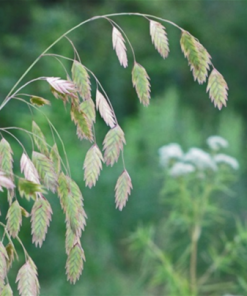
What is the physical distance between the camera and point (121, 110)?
912 centimetres

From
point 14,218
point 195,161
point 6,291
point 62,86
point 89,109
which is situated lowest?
point 195,161

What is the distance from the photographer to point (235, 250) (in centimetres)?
353

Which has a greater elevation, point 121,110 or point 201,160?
point 201,160

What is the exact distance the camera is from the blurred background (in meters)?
5.14

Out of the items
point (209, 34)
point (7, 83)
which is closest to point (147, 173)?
point (7, 83)

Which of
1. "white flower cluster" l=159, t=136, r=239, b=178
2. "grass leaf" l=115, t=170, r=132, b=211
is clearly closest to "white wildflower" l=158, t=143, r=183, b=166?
"white flower cluster" l=159, t=136, r=239, b=178

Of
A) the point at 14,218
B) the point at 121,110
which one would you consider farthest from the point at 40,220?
the point at 121,110

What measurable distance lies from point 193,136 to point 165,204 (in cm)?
66

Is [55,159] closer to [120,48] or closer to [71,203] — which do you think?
[71,203]

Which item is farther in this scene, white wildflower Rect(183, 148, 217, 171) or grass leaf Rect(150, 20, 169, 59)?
white wildflower Rect(183, 148, 217, 171)

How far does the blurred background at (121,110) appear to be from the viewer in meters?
5.14

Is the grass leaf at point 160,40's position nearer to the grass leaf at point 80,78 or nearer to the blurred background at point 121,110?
the grass leaf at point 80,78

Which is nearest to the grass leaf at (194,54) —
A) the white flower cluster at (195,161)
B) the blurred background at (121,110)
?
the white flower cluster at (195,161)

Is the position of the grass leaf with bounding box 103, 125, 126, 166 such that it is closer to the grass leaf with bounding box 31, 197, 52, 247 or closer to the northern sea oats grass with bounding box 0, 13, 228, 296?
the northern sea oats grass with bounding box 0, 13, 228, 296
